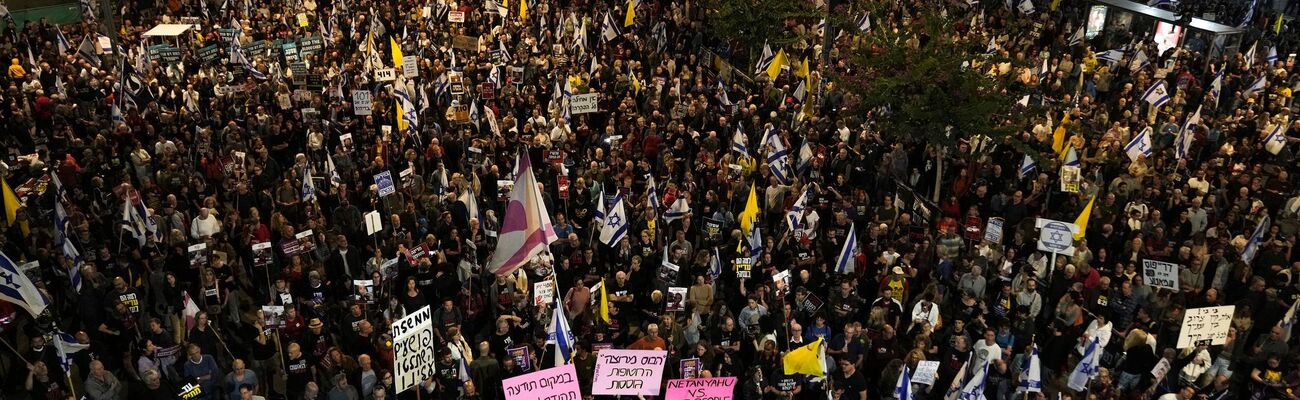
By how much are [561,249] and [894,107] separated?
7.07m

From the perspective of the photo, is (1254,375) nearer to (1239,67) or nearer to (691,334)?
(691,334)

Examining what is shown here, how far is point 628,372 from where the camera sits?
11125mm

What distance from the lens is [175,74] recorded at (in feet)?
74.8

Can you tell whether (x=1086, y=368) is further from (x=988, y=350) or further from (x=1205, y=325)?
(x=1205, y=325)

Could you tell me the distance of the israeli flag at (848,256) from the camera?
1346 centimetres

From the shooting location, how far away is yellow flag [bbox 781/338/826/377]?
1110cm

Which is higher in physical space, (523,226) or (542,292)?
(523,226)

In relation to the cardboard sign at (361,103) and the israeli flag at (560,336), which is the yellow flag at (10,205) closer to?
the cardboard sign at (361,103)

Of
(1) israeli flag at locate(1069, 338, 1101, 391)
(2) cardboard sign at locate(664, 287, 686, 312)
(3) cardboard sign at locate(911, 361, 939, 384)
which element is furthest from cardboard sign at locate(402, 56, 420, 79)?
(1) israeli flag at locate(1069, 338, 1101, 391)

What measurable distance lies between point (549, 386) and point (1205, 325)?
7590 mm

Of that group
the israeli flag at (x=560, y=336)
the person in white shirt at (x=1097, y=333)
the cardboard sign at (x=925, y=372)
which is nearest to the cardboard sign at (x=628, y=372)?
the israeli flag at (x=560, y=336)

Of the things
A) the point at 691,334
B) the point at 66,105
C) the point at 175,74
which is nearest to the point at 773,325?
the point at 691,334

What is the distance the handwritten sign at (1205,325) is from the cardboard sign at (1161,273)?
955 mm

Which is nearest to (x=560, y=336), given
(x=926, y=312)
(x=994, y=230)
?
(x=926, y=312)
